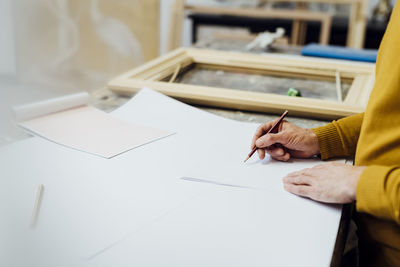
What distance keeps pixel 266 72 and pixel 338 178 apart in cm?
74

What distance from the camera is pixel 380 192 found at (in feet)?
1.73

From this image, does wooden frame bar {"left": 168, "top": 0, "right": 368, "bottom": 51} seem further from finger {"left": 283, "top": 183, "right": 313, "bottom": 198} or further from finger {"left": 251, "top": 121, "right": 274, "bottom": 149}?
finger {"left": 283, "top": 183, "right": 313, "bottom": 198}

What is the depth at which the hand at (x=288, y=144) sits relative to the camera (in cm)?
73

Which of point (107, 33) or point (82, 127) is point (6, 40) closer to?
point (107, 33)

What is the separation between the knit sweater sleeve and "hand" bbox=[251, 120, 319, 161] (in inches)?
0.5

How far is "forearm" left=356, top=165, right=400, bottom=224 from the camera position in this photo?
515 millimetres

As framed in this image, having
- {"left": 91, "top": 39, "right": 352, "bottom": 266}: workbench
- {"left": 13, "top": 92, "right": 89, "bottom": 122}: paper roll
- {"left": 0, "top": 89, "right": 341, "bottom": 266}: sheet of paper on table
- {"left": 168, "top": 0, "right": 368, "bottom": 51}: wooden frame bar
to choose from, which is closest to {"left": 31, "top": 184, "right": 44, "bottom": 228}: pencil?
{"left": 0, "top": 89, "right": 341, "bottom": 266}: sheet of paper on table

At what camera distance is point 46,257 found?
0.46m

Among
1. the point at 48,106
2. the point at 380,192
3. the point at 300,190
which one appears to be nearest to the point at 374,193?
the point at 380,192

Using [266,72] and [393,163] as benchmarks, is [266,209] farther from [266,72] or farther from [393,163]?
[266,72]

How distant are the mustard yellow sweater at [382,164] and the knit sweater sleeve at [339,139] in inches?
3.7

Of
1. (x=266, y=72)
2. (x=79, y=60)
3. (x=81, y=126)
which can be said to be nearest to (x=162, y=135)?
(x=81, y=126)

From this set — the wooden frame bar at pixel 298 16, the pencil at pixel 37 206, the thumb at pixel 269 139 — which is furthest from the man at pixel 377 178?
the wooden frame bar at pixel 298 16

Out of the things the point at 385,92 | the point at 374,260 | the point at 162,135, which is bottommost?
the point at 374,260
